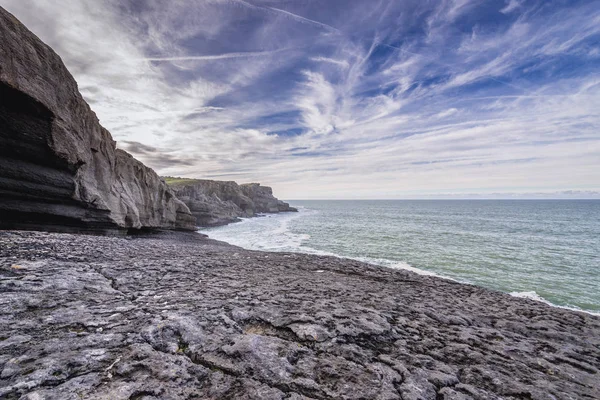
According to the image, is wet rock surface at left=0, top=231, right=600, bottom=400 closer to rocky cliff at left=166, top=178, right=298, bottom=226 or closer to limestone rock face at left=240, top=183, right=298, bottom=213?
rocky cliff at left=166, top=178, right=298, bottom=226

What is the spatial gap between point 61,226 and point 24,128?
403 inches

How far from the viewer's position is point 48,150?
15.9 meters

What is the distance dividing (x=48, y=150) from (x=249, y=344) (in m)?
19.1

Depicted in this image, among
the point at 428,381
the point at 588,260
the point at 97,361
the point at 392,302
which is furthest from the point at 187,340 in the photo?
the point at 588,260

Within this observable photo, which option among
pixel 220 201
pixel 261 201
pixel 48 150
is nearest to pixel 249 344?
pixel 48 150

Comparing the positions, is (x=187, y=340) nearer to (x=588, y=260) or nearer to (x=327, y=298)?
(x=327, y=298)

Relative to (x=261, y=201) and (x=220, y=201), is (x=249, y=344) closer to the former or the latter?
(x=220, y=201)

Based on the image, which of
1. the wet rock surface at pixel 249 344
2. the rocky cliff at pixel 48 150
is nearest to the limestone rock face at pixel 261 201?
the rocky cliff at pixel 48 150

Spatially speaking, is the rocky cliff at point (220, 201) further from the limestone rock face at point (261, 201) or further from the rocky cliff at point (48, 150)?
the rocky cliff at point (48, 150)

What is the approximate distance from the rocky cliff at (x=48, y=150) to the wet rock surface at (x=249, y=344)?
27.7 feet

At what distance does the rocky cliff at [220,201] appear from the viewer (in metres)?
59.1

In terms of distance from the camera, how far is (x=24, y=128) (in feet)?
46.9

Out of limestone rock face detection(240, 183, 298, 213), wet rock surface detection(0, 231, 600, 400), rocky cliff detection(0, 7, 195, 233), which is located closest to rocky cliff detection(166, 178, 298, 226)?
limestone rock face detection(240, 183, 298, 213)

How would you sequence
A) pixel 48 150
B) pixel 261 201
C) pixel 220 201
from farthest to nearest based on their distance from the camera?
pixel 261 201
pixel 220 201
pixel 48 150
